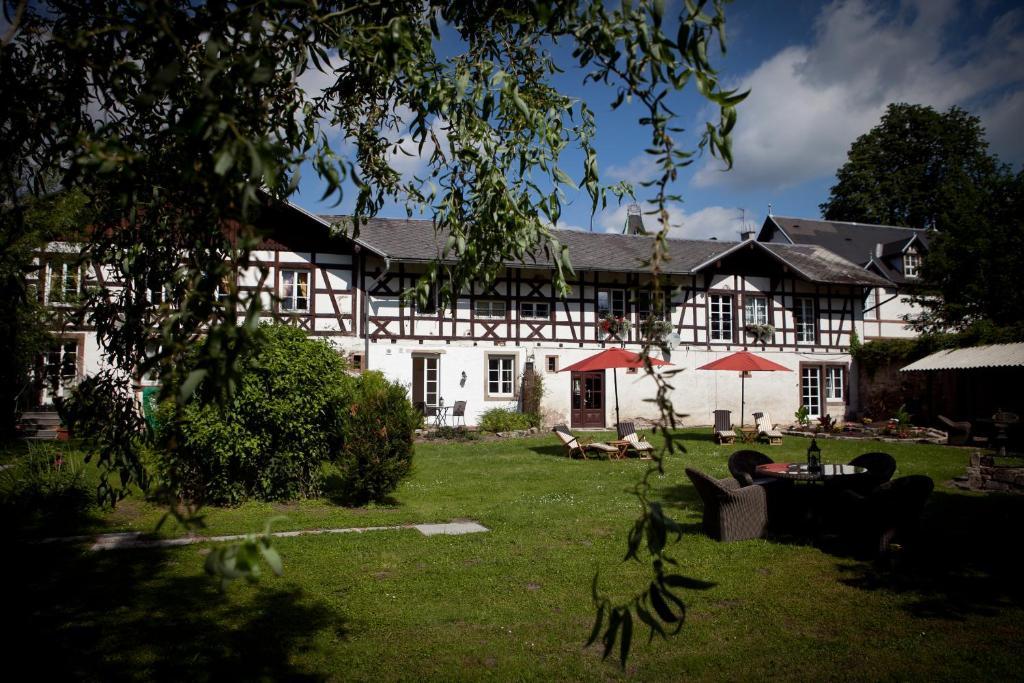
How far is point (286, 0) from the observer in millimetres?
1687

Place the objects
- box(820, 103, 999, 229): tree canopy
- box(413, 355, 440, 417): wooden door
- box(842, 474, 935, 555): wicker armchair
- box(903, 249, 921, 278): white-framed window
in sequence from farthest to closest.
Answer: box(820, 103, 999, 229): tree canopy, box(903, 249, 921, 278): white-framed window, box(413, 355, 440, 417): wooden door, box(842, 474, 935, 555): wicker armchair

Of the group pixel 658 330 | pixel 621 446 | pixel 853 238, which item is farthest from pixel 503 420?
pixel 853 238

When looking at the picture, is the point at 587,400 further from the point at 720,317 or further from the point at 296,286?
the point at 296,286

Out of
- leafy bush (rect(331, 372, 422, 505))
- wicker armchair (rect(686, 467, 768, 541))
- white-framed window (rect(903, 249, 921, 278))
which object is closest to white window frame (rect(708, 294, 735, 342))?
white-framed window (rect(903, 249, 921, 278))

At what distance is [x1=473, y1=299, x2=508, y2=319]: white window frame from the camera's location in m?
22.0

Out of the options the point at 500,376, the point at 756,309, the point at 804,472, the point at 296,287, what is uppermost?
the point at 296,287

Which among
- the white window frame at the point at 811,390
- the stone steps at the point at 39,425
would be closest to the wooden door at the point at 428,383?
the stone steps at the point at 39,425

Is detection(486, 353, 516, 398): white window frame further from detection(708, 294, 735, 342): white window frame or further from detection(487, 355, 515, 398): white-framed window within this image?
detection(708, 294, 735, 342): white window frame

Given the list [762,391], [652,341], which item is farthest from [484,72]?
[762,391]

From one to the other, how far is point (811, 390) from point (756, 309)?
3.65 metres

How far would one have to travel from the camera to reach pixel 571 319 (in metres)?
22.9

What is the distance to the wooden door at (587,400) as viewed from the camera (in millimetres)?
22594

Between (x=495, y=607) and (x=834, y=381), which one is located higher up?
(x=834, y=381)

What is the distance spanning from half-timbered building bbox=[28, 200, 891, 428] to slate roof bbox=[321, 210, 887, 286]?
3.3 inches
